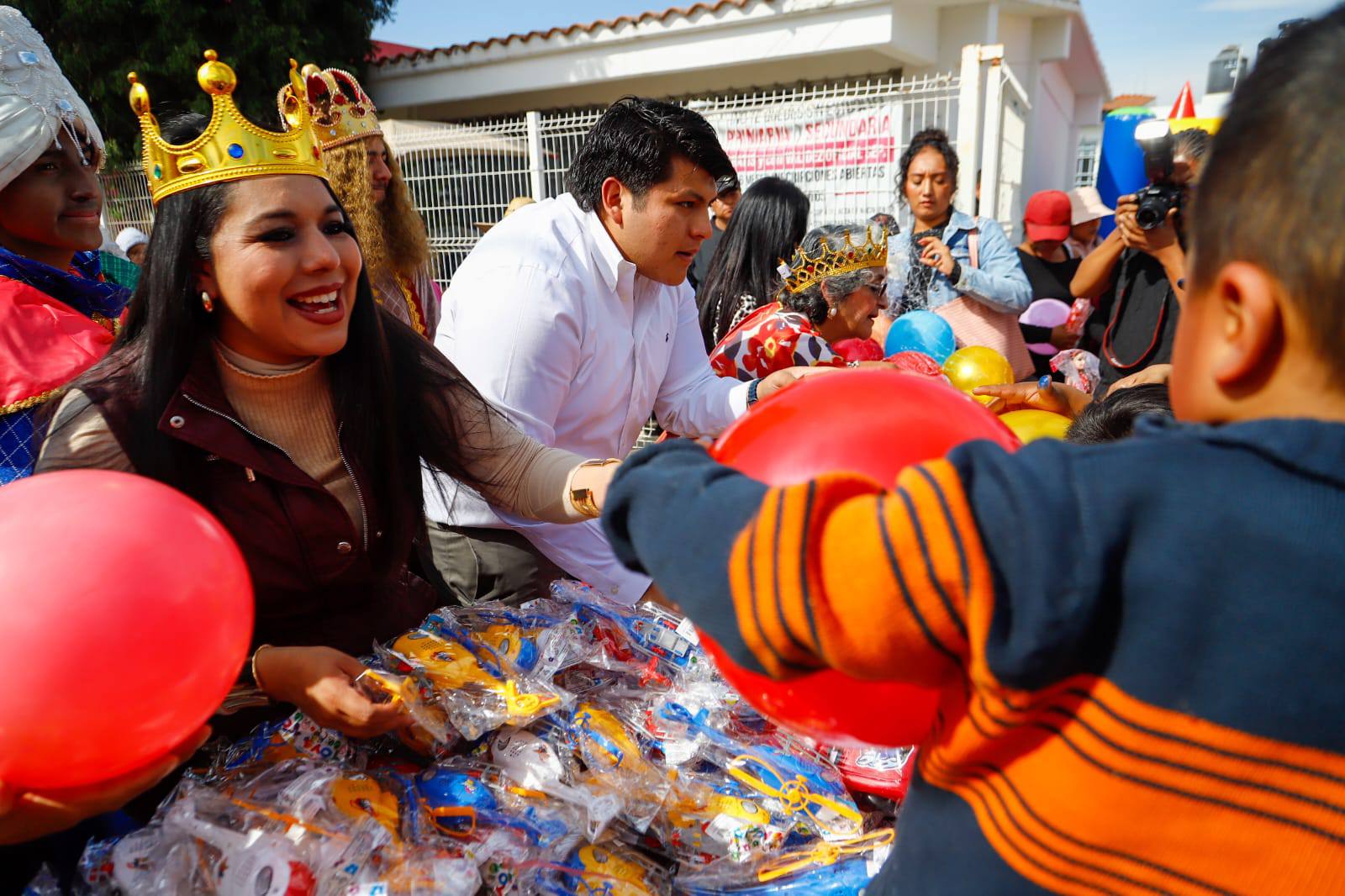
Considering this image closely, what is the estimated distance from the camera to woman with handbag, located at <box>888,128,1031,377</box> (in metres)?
4.66

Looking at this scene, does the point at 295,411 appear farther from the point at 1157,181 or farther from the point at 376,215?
the point at 1157,181

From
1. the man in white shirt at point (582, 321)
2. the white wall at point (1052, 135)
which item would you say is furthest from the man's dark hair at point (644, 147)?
the white wall at point (1052, 135)

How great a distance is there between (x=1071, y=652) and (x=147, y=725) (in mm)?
1144

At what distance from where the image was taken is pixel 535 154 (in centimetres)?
873

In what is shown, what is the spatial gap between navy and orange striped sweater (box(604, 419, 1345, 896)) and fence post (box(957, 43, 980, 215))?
7.29 m

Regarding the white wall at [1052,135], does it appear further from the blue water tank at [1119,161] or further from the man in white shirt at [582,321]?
the man in white shirt at [582,321]

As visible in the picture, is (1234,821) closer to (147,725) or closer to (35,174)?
(147,725)

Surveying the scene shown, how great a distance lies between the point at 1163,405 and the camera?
186cm

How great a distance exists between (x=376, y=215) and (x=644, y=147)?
1.81 metres

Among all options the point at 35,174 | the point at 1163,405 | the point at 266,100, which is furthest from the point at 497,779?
the point at 266,100

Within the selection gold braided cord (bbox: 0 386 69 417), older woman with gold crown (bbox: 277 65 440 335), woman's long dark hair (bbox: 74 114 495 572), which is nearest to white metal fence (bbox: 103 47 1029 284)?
older woman with gold crown (bbox: 277 65 440 335)

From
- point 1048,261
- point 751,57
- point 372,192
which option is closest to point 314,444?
point 372,192

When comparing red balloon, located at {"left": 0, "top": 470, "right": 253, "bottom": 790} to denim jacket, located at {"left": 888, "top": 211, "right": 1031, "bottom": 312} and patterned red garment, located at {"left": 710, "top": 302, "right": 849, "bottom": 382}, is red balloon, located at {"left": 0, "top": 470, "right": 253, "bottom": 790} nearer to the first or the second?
patterned red garment, located at {"left": 710, "top": 302, "right": 849, "bottom": 382}

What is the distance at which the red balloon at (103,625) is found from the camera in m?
1.08
